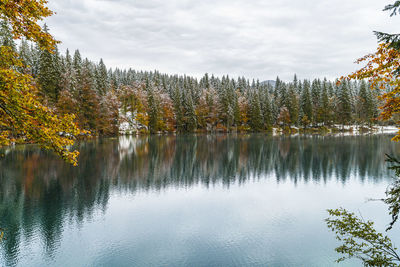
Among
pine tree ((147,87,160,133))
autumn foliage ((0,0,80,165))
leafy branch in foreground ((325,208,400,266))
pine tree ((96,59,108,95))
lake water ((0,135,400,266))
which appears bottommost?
lake water ((0,135,400,266))

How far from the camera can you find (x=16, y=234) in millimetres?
14602

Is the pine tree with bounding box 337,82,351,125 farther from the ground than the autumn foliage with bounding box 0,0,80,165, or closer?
farther from the ground

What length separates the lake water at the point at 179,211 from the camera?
1293 centimetres

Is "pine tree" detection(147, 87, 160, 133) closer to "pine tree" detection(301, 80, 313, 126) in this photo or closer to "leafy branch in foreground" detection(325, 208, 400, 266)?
"pine tree" detection(301, 80, 313, 126)

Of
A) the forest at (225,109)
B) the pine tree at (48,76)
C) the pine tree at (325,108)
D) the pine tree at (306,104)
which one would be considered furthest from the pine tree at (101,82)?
the pine tree at (325,108)

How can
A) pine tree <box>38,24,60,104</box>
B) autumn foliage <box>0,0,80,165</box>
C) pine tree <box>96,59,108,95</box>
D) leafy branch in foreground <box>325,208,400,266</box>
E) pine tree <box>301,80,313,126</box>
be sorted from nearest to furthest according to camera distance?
1. leafy branch in foreground <box>325,208,400,266</box>
2. autumn foliage <box>0,0,80,165</box>
3. pine tree <box>38,24,60,104</box>
4. pine tree <box>96,59,108,95</box>
5. pine tree <box>301,80,313,126</box>

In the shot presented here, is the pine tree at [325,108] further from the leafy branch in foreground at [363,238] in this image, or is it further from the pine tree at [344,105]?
the leafy branch in foreground at [363,238]

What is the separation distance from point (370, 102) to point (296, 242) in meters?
101

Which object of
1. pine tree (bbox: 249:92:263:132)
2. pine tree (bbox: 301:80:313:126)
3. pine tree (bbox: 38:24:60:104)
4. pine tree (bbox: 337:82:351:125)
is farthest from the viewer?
pine tree (bbox: 301:80:313:126)

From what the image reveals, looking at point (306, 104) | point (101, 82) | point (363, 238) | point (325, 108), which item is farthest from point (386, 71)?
point (325, 108)

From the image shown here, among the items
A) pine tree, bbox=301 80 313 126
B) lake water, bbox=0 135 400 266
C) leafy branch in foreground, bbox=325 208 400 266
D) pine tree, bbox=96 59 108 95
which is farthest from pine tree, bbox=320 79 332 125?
leafy branch in foreground, bbox=325 208 400 266

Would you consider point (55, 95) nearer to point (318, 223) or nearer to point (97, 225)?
point (97, 225)

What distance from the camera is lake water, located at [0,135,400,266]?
42.4 ft

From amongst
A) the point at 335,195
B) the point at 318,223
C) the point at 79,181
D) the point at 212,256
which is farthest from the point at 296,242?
the point at 79,181
